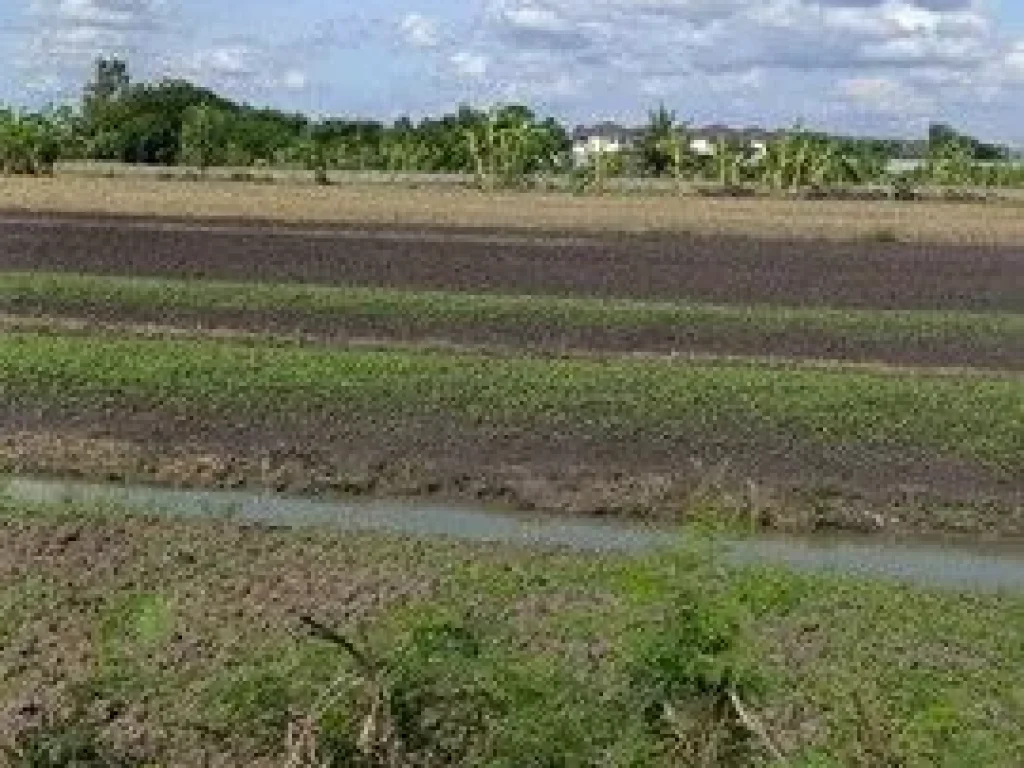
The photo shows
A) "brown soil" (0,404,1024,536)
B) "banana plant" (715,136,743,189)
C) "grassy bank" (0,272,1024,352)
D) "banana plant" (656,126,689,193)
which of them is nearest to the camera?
"brown soil" (0,404,1024,536)

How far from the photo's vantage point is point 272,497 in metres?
21.3

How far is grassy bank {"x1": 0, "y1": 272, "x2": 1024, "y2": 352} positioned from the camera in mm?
32156

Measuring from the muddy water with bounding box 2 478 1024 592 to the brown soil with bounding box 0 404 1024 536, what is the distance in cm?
34

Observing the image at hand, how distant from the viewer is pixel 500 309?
33594 millimetres

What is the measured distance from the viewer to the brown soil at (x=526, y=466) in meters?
20.7

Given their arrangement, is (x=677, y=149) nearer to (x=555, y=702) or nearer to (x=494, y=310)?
(x=494, y=310)

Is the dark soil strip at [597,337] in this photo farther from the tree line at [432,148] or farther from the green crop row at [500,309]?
the tree line at [432,148]

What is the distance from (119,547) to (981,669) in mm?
6816

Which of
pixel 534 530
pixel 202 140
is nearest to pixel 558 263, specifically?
pixel 534 530

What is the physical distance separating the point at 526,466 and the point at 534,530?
2.40 m

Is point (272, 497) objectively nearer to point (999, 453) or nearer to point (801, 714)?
point (999, 453)

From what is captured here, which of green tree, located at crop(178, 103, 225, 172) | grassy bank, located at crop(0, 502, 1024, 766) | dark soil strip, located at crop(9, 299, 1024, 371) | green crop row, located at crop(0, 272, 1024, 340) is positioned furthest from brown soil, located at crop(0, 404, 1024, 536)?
green tree, located at crop(178, 103, 225, 172)

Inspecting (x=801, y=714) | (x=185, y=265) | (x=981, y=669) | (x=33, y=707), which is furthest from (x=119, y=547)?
(x=185, y=265)

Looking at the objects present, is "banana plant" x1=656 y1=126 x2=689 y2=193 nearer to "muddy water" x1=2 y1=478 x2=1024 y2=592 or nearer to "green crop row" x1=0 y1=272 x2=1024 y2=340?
"green crop row" x1=0 y1=272 x2=1024 y2=340
